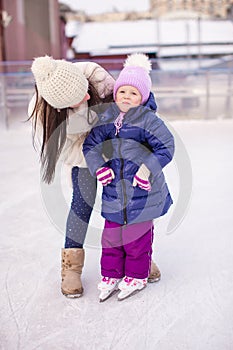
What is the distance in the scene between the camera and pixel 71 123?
1.29 m

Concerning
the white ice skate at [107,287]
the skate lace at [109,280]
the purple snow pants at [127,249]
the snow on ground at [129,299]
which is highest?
the purple snow pants at [127,249]

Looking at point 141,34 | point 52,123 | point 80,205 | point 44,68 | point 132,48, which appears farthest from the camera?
point 141,34

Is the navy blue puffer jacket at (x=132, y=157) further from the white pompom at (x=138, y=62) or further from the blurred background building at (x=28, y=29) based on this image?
the blurred background building at (x=28, y=29)

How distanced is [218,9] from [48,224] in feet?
78.1

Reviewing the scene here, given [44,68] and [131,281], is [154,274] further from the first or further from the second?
[44,68]

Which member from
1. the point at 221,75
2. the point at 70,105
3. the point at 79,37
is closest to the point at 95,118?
Result: the point at 70,105

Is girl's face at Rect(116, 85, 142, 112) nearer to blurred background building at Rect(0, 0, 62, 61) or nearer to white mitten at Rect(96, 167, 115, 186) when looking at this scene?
white mitten at Rect(96, 167, 115, 186)

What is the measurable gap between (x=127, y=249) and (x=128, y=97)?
44 cm

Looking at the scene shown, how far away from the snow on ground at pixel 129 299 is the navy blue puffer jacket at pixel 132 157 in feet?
0.87

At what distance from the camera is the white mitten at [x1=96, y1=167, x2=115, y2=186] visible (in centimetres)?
124

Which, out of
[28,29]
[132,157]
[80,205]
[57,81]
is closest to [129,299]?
[80,205]

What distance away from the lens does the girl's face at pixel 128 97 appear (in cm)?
123

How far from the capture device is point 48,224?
204 cm

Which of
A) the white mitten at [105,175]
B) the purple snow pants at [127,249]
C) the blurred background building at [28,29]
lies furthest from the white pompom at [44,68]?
the blurred background building at [28,29]
